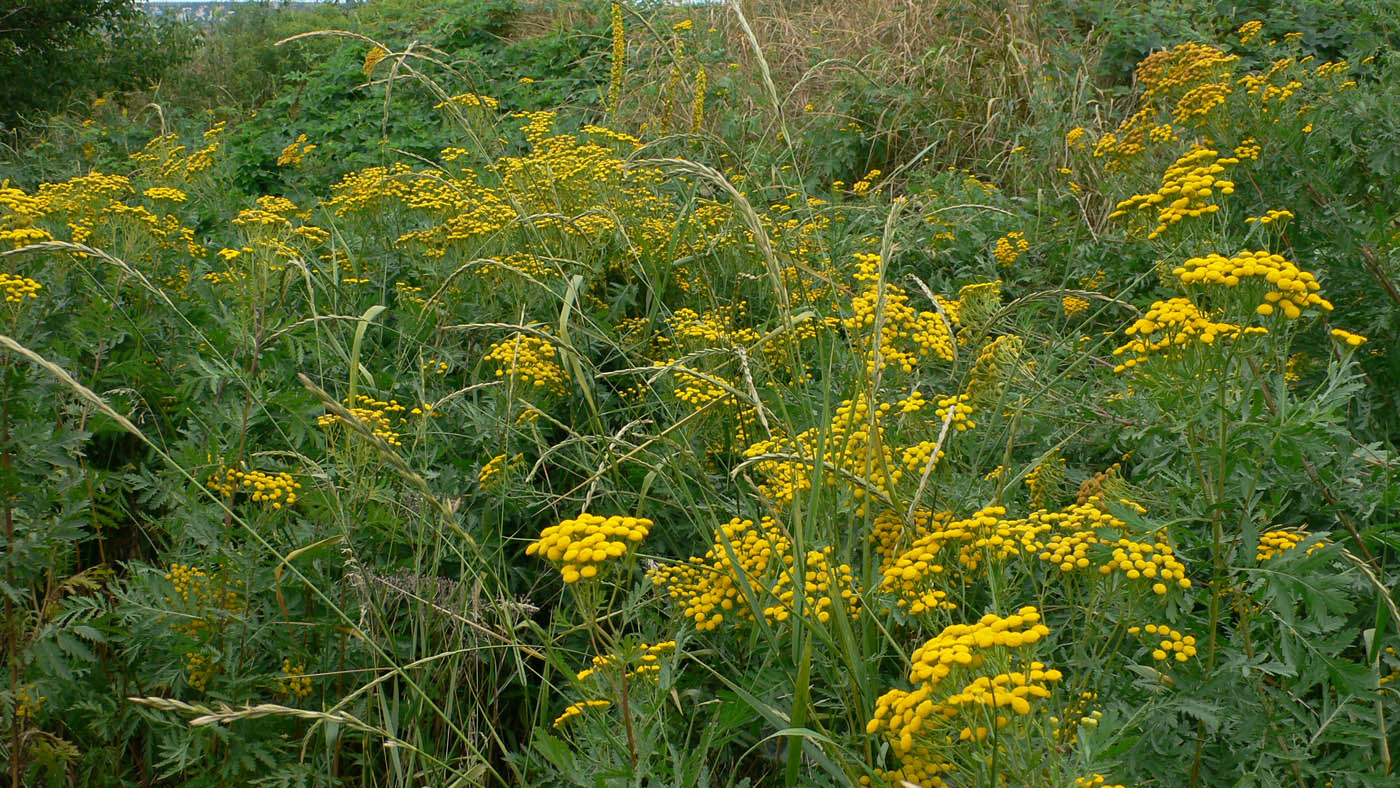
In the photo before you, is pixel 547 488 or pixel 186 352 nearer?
pixel 547 488

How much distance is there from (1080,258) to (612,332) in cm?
187

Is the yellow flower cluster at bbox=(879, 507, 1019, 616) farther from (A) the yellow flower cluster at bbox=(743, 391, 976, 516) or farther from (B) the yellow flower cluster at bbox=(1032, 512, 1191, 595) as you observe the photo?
(A) the yellow flower cluster at bbox=(743, 391, 976, 516)

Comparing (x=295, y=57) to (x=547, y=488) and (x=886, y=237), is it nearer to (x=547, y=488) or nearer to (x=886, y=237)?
(x=547, y=488)

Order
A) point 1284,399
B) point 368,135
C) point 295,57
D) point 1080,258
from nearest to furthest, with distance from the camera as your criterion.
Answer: point 1284,399
point 1080,258
point 368,135
point 295,57

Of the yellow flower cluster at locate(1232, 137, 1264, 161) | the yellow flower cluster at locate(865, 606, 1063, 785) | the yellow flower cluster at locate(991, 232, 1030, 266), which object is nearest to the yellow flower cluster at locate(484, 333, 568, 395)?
the yellow flower cluster at locate(865, 606, 1063, 785)

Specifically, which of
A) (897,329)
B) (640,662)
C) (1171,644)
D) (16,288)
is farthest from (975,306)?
(16,288)

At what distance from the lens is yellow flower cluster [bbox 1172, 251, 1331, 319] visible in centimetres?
152

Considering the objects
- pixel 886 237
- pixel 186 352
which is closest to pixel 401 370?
pixel 186 352

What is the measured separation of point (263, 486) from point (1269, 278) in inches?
78.4

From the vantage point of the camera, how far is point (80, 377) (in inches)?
116

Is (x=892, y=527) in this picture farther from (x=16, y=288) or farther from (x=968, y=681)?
(x=16, y=288)

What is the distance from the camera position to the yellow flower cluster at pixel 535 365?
2752mm

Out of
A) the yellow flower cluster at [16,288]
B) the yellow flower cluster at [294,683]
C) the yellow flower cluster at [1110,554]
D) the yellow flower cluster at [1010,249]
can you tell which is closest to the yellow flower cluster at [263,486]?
the yellow flower cluster at [294,683]

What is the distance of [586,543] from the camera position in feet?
4.68
